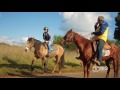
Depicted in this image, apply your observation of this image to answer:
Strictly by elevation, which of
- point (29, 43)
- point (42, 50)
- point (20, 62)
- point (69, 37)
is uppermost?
point (69, 37)

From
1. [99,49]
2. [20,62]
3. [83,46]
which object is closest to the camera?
[99,49]

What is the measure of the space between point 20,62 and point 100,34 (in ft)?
10.1

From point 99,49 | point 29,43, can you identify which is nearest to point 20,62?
point 29,43

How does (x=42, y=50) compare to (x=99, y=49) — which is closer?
(x=99, y=49)

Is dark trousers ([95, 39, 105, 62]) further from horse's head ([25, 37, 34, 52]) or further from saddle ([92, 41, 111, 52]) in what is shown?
horse's head ([25, 37, 34, 52])

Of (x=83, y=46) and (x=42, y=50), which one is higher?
(x=83, y=46)

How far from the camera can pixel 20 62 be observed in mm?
15852

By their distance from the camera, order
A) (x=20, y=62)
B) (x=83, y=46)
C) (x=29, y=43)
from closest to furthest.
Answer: (x=83, y=46), (x=29, y=43), (x=20, y=62)

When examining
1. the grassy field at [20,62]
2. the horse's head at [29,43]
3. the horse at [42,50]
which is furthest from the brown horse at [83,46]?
the horse's head at [29,43]

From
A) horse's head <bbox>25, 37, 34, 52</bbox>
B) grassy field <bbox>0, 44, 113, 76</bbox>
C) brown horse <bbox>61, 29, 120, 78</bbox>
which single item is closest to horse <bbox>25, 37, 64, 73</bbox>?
horse's head <bbox>25, 37, 34, 52</bbox>

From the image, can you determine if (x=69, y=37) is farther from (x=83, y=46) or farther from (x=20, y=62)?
(x=20, y=62)

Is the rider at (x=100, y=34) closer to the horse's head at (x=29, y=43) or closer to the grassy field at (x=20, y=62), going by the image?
the grassy field at (x=20, y=62)
